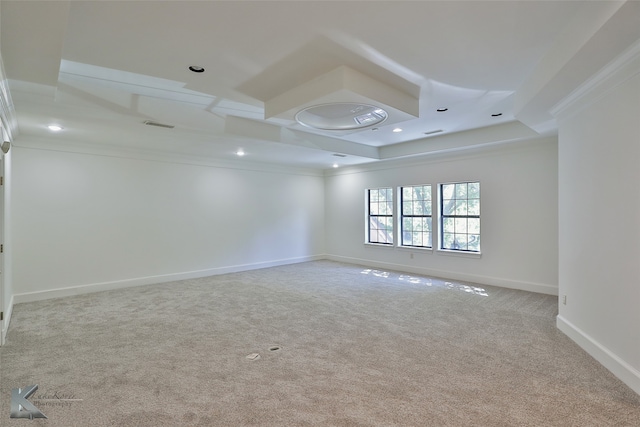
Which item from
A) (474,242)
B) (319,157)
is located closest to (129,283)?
(319,157)

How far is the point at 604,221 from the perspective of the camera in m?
2.87

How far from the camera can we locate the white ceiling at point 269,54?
215cm

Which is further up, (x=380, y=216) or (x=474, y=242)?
(x=380, y=216)

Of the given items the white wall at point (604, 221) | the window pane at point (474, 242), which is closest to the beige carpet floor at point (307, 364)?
the white wall at point (604, 221)

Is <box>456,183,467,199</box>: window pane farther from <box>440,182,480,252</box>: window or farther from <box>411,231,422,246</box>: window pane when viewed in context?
<box>411,231,422,246</box>: window pane

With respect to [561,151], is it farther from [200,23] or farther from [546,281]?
[200,23]

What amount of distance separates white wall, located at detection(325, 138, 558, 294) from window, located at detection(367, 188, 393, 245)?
14.7 inches

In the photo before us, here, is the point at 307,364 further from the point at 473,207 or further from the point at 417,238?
the point at 417,238

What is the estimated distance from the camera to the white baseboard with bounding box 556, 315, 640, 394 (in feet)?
→ 8.07

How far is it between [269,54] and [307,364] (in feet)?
8.97

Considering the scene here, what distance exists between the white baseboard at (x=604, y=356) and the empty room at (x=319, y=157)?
0.02 metres

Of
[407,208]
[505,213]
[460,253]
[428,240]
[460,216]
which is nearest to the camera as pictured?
[505,213]

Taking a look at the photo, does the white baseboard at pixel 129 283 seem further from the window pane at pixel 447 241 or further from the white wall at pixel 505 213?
the window pane at pixel 447 241

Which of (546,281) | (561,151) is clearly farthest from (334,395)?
(546,281)
